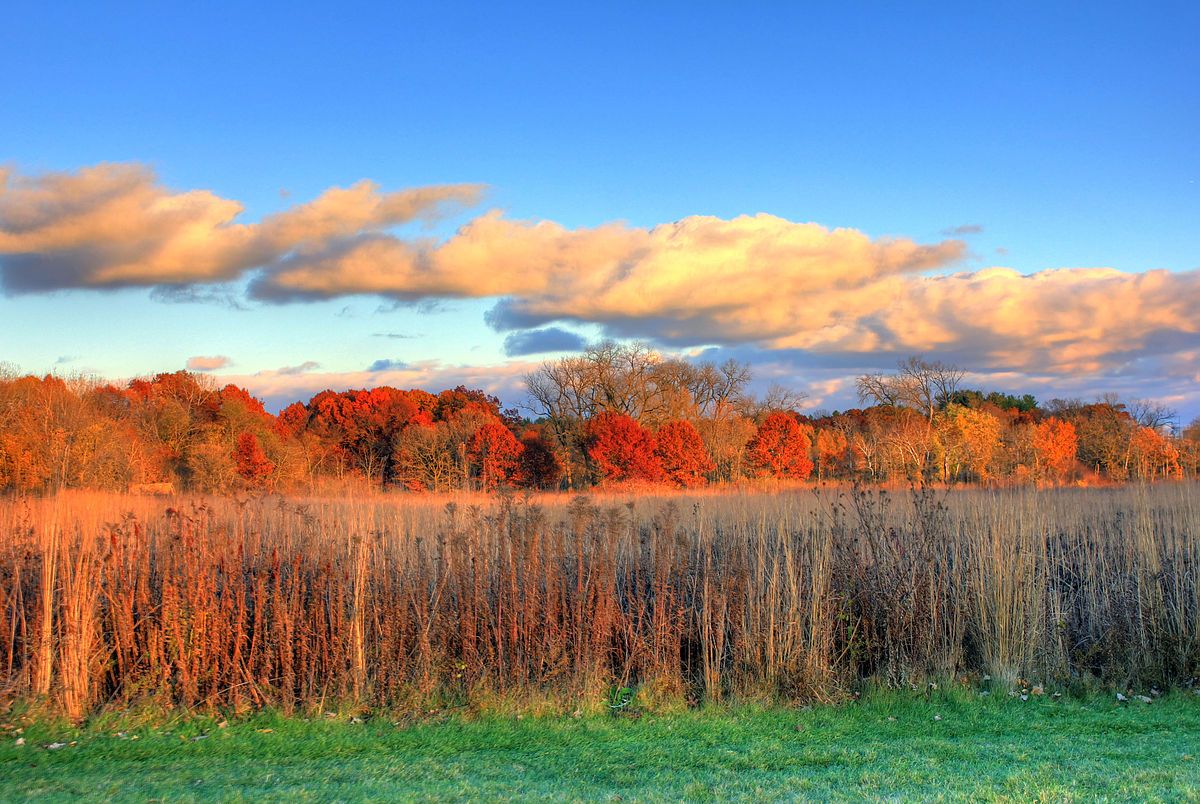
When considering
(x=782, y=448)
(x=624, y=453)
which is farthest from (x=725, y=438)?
(x=624, y=453)

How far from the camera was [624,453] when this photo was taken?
123ft

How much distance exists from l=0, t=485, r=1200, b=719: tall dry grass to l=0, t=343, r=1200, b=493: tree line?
11.1 metres

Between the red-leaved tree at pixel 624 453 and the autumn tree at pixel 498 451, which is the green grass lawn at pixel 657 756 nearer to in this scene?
the autumn tree at pixel 498 451

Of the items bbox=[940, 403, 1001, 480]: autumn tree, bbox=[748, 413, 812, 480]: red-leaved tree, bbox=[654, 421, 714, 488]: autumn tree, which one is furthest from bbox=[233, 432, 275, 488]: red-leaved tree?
bbox=[940, 403, 1001, 480]: autumn tree

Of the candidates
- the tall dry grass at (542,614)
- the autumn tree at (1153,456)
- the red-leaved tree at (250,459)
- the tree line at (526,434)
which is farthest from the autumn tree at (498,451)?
the tall dry grass at (542,614)

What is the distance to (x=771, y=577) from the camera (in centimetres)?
830

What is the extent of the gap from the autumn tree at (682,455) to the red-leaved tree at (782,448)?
3.14 metres

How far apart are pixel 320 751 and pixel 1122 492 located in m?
15.0

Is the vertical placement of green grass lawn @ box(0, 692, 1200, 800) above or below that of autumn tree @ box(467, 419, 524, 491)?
below

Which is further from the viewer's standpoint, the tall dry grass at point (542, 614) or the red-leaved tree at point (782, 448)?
the red-leaved tree at point (782, 448)

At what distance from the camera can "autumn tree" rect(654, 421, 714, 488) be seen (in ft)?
125

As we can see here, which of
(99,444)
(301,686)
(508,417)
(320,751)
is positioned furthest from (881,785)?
(508,417)

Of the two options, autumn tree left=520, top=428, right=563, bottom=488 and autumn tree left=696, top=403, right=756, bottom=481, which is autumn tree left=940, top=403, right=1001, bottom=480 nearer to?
autumn tree left=696, top=403, right=756, bottom=481

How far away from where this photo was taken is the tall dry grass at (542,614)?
7.31m
